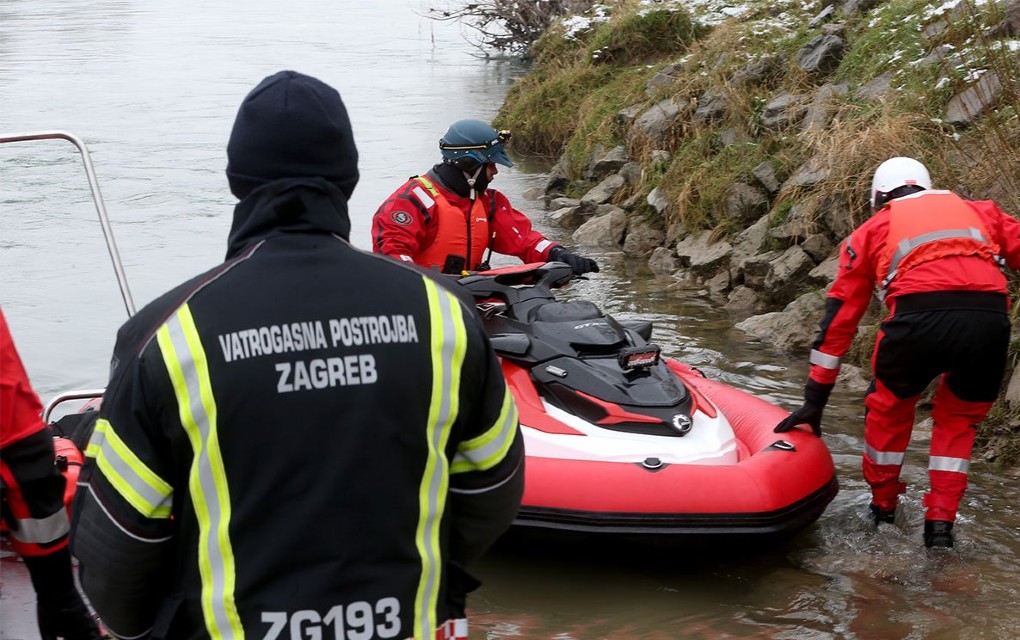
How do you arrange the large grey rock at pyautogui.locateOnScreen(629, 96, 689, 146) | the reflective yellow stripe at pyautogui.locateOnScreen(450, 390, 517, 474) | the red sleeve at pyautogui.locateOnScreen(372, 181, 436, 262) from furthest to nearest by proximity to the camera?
the large grey rock at pyautogui.locateOnScreen(629, 96, 689, 146) < the red sleeve at pyautogui.locateOnScreen(372, 181, 436, 262) < the reflective yellow stripe at pyautogui.locateOnScreen(450, 390, 517, 474)

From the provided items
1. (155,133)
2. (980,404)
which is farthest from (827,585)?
(155,133)

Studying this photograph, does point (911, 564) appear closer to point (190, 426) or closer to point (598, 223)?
point (190, 426)

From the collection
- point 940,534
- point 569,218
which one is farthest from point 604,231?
point 940,534

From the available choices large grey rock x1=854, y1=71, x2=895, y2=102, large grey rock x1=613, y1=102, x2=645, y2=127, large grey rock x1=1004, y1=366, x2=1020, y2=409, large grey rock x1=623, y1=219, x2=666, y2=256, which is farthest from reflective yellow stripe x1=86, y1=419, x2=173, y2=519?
large grey rock x1=613, y1=102, x2=645, y2=127

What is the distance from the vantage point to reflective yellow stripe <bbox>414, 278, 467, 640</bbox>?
6.09 feet

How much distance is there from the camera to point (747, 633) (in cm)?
401

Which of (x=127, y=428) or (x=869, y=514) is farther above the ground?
(x=127, y=428)

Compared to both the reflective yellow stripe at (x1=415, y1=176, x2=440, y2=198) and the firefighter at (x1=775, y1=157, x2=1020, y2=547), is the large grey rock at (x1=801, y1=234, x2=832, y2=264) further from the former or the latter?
the firefighter at (x1=775, y1=157, x2=1020, y2=547)

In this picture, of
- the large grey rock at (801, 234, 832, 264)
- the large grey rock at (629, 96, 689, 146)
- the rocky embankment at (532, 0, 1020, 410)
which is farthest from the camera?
the large grey rock at (629, 96, 689, 146)

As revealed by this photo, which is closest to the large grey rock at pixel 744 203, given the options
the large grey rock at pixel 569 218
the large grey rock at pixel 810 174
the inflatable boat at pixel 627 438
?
the large grey rock at pixel 810 174

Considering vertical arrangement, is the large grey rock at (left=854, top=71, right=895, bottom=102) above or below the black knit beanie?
below

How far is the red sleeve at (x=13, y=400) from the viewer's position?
96.7 inches

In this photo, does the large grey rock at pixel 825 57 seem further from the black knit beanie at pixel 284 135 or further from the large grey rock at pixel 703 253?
the black knit beanie at pixel 284 135

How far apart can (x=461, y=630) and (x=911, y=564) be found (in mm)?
2894
